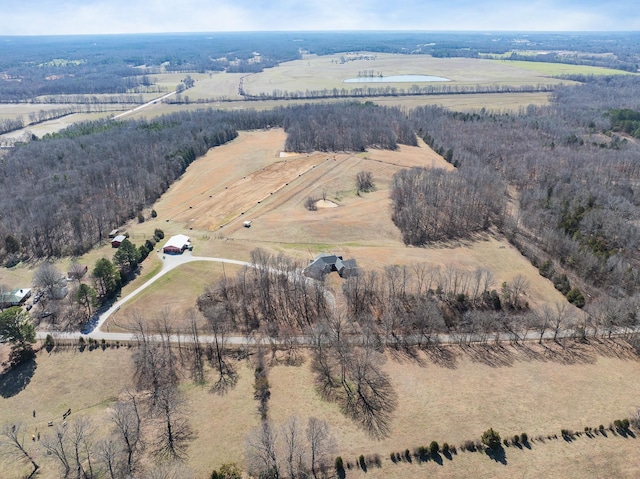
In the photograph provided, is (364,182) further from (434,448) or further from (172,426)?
(172,426)

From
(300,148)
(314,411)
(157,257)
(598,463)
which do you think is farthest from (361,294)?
(300,148)

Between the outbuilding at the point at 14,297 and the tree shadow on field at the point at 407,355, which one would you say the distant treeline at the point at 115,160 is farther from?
the tree shadow on field at the point at 407,355

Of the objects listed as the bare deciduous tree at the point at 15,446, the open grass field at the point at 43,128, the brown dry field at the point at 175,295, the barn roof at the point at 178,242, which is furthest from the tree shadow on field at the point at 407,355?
the open grass field at the point at 43,128

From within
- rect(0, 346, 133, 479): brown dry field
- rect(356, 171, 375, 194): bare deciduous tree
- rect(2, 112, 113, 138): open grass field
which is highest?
rect(2, 112, 113, 138): open grass field

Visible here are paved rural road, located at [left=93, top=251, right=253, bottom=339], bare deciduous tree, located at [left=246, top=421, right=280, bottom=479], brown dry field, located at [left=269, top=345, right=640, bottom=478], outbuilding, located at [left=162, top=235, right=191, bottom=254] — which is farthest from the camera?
outbuilding, located at [left=162, top=235, right=191, bottom=254]

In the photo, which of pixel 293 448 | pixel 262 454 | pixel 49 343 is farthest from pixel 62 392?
pixel 293 448

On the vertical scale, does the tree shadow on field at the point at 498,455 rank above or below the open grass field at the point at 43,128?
below

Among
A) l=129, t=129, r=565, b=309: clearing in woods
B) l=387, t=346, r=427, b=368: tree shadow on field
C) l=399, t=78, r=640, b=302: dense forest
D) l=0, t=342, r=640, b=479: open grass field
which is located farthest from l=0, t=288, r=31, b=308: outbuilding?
l=399, t=78, r=640, b=302: dense forest

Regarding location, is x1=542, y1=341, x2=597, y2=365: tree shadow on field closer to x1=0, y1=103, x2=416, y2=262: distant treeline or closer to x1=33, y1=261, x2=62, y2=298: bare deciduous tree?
x1=33, y1=261, x2=62, y2=298: bare deciduous tree
